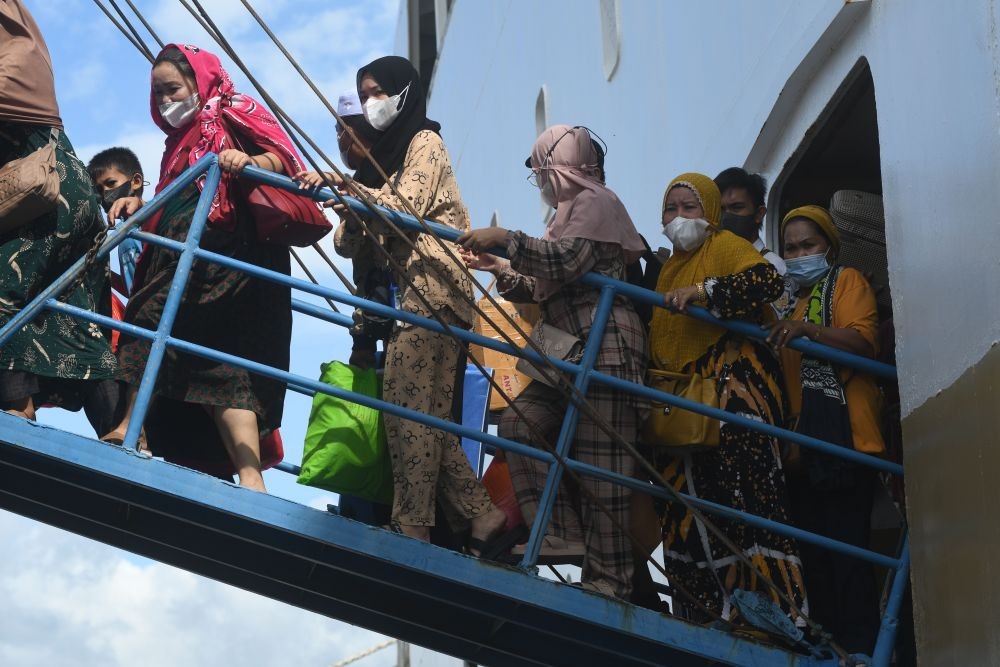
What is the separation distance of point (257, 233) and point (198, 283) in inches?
9.2

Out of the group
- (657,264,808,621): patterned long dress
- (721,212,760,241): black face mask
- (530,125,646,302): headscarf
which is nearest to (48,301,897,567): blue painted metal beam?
(657,264,808,621): patterned long dress

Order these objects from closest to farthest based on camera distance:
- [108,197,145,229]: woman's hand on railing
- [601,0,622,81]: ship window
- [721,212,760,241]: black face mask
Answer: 1. [108,197,145,229]: woman's hand on railing
2. [721,212,760,241]: black face mask
3. [601,0,622,81]: ship window

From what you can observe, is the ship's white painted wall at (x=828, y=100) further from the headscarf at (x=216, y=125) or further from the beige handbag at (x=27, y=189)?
the beige handbag at (x=27, y=189)

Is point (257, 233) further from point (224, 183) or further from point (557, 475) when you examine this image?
point (557, 475)

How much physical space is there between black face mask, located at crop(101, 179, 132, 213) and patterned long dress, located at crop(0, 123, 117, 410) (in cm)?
75

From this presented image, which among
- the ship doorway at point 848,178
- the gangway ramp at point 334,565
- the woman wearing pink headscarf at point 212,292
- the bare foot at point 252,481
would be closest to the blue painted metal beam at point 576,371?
the woman wearing pink headscarf at point 212,292

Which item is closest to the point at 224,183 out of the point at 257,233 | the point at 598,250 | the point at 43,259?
the point at 257,233

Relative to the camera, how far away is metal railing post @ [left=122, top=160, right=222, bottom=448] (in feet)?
12.8

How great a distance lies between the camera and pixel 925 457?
367 centimetres

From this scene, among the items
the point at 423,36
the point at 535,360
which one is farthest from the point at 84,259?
the point at 423,36

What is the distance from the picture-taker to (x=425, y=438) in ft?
13.8

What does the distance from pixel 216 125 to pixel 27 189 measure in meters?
0.62

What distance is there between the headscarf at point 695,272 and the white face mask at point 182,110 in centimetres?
148

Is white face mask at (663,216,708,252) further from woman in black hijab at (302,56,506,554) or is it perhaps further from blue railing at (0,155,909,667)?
woman in black hijab at (302,56,506,554)
